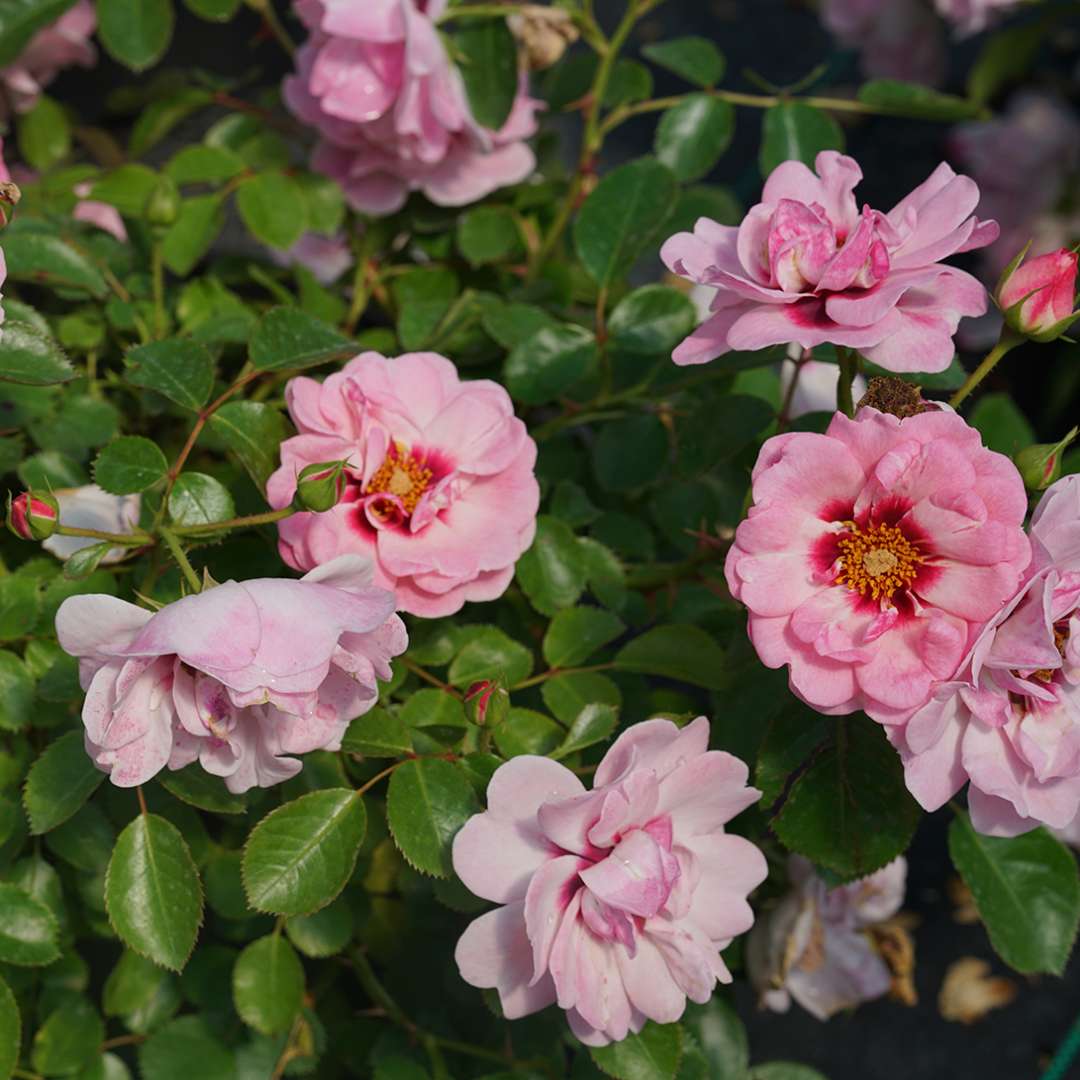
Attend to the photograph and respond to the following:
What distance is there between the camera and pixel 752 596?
1.78 feet

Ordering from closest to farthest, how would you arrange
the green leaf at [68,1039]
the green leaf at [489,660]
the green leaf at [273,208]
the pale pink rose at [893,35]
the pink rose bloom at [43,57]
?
the green leaf at [489,660], the green leaf at [68,1039], the green leaf at [273,208], the pink rose bloom at [43,57], the pale pink rose at [893,35]

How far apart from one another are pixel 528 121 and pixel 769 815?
53 centimetres

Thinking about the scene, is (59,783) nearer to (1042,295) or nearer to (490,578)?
(490,578)

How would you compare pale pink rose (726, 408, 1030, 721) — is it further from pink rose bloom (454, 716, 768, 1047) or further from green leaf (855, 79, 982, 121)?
green leaf (855, 79, 982, 121)

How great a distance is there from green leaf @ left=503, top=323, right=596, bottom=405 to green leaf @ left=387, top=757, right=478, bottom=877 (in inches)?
10.5

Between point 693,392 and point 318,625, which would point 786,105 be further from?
point 318,625

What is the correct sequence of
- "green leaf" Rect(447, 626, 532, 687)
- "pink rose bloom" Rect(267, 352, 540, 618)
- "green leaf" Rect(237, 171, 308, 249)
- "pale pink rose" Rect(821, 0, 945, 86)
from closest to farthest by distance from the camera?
"pink rose bloom" Rect(267, 352, 540, 618) < "green leaf" Rect(447, 626, 532, 687) < "green leaf" Rect(237, 171, 308, 249) < "pale pink rose" Rect(821, 0, 945, 86)

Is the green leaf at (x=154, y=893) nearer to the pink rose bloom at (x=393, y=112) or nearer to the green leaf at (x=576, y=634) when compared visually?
the green leaf at (x=576, y=634)

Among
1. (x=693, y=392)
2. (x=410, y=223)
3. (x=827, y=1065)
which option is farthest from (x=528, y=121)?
(x=827, y=1065)

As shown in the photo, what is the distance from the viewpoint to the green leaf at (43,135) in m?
1.14

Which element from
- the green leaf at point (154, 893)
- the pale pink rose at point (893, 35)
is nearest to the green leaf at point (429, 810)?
the green leaf at point (154, 893)

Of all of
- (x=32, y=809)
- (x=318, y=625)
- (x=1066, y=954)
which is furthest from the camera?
(x=1066, y=954)

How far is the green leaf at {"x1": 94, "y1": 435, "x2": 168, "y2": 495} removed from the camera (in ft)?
2.09

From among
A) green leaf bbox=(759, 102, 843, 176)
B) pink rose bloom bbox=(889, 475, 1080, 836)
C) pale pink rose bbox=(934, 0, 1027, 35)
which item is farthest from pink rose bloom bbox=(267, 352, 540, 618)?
pale pink rose bbox=(934, 0, 1027, 35)
